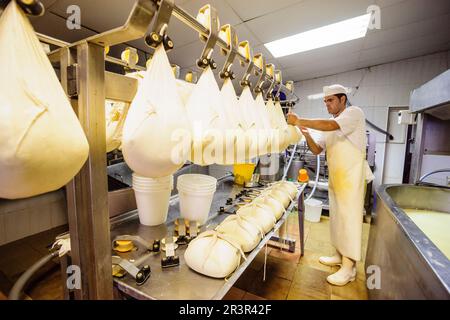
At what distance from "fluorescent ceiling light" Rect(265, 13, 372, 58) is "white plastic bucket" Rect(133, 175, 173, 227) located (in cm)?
304

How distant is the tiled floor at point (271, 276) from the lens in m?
2.04

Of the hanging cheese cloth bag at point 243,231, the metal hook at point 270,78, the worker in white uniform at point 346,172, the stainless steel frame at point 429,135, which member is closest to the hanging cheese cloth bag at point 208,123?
the hanging cheese cloth bag at point 243,231

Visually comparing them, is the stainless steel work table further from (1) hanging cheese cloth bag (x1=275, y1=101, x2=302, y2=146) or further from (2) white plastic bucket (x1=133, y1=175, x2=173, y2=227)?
(1) hanging cheese cloth bag (x1=275, y1=101, x2=302, y2=146)

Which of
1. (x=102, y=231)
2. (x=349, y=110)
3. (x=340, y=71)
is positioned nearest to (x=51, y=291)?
(x=102, y=231)

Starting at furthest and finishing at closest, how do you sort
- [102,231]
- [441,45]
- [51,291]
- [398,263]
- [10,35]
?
1. [441,45]
2. [51,291]
3. [398,263]
4. [102,231]
5. [10,35]

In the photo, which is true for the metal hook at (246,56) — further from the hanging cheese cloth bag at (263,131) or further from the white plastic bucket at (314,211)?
the white plastic bucket at (314,211)

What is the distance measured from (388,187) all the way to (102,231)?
232 centimetres

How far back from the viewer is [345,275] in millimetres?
2227

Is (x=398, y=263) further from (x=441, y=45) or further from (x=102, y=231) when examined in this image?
(x=441, y=45)

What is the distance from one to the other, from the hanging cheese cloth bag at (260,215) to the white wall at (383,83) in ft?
17.5

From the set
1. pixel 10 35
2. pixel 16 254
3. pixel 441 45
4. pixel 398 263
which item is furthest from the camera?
pixel 441 45

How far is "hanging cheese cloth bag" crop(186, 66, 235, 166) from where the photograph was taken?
2.46ft
